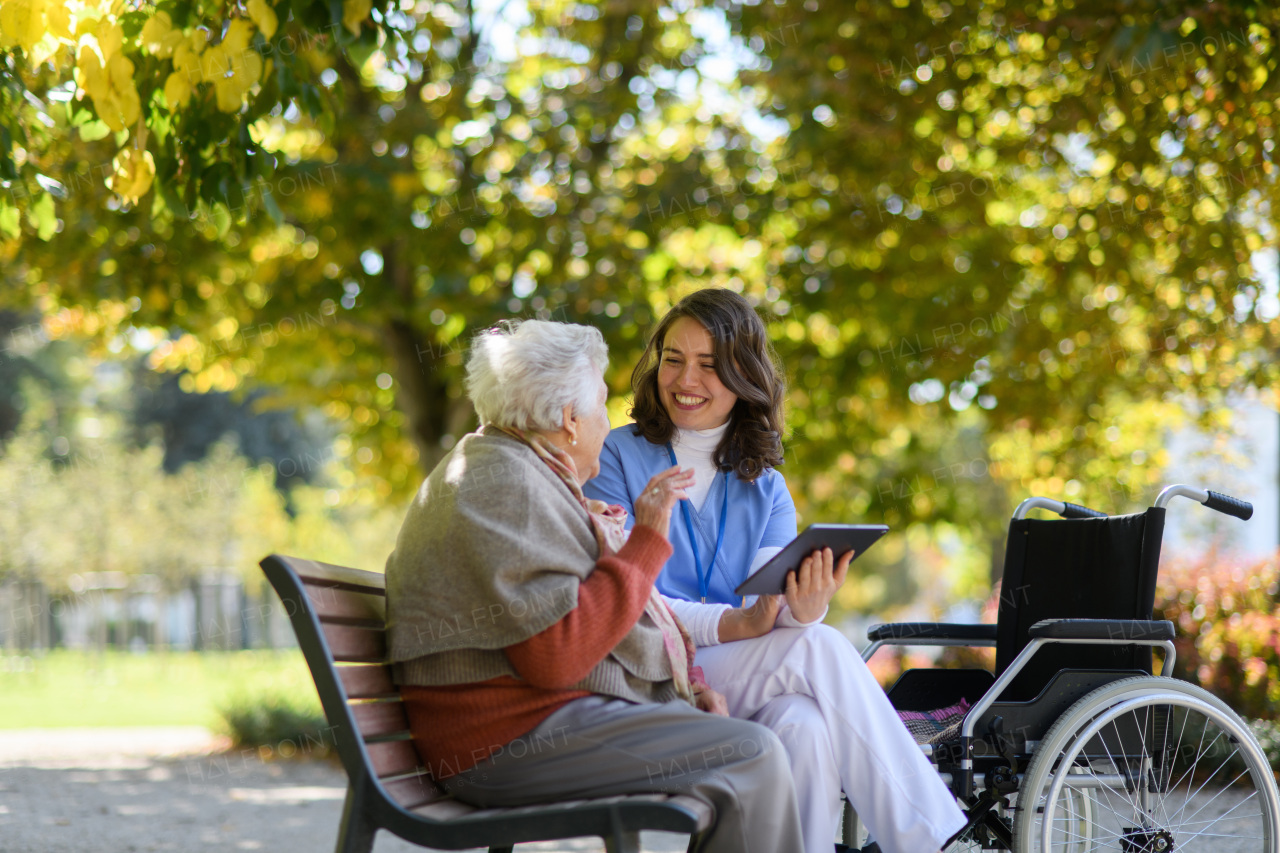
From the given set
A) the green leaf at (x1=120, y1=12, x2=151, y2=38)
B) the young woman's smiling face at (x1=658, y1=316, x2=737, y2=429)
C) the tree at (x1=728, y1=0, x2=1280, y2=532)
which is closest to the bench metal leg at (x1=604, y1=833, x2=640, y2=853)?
the young woman's smiling face at (x1=658, y1=316, x2=737, y2=429)

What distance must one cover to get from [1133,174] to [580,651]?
5.61 metres

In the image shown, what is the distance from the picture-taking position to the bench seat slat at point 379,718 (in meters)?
2.14

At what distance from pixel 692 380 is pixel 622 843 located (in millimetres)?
1383

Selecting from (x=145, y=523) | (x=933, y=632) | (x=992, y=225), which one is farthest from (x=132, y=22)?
(x=145, y=523)

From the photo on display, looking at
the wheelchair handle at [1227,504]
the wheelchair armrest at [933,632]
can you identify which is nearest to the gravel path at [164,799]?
the wheelchair armrest at [933,632]

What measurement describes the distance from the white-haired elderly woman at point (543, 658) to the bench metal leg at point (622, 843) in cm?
11

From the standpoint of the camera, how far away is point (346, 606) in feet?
7.61

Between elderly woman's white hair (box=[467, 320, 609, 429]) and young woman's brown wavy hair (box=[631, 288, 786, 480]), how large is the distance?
0.74 meters

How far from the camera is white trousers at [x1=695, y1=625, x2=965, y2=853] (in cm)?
243

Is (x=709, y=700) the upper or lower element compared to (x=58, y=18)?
lower

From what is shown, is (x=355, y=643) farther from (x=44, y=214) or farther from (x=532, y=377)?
(x=44, y=214)

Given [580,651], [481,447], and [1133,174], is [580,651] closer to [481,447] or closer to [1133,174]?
[481,447]

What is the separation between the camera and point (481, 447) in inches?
88.6

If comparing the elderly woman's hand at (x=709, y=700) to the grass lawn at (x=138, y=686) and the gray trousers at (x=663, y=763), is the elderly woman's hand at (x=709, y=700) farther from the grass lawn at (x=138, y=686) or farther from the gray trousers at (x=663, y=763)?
the grass lawn at (x=138, y=686)
